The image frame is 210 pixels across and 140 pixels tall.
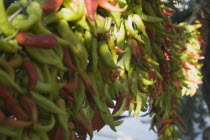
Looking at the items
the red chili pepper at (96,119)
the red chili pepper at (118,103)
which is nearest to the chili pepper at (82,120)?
the red chili pepper at (96,119)

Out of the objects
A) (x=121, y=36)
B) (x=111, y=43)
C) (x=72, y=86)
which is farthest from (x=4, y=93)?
(x=121, y=36)

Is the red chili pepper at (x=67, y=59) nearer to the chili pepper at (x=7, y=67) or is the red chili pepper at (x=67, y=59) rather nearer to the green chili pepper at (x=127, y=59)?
the chili pepper at (x=7, y=67)

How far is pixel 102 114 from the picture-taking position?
668 millimetres

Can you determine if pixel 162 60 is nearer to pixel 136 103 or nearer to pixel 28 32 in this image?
pixel 136 103

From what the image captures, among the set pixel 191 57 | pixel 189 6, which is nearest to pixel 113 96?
pixel 191 57

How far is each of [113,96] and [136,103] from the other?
A: 240 mm

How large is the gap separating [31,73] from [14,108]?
50 mm

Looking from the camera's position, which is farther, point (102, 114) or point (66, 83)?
point (102, 114)

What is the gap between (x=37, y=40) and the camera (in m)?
0.51

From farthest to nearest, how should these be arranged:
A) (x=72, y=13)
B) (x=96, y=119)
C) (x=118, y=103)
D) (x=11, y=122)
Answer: (x=118, y=103), (x=96, y=119), (x=72, y=13), (x=11, y=122)

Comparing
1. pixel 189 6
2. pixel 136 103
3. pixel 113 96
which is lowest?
pixel 189 6

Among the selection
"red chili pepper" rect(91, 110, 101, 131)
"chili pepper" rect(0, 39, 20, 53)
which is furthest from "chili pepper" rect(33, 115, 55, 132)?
"red chili pepper" rect(91, 110, 101, 131)

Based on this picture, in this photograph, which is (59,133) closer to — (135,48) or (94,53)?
(94,53)

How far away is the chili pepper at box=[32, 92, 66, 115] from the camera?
0.51 meters
